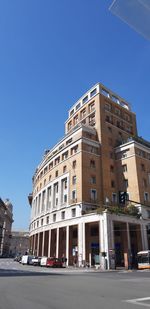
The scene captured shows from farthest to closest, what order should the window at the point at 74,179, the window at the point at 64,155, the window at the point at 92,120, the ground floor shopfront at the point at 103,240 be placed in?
the window at the point at 92,120, the window at the point at 64,155, the window at the point at 74,179, the ground floor shopfront at the point at 103,240

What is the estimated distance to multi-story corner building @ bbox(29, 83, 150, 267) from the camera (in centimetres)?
3956

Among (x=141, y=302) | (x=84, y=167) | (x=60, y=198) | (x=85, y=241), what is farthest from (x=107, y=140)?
(x=141, y=302)

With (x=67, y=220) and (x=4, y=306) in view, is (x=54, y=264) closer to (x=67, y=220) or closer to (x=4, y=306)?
(x=67, y=220)

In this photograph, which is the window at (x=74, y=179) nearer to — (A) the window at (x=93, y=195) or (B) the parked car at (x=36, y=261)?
(A) the window at (x=93, y=195)

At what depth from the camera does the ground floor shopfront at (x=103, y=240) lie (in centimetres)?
3500

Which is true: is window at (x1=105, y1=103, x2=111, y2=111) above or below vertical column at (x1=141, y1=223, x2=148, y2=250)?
above

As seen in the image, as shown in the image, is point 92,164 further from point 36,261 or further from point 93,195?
point 36,261

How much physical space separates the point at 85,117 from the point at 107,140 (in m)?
9.98

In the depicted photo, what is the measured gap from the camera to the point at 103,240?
35.5 m

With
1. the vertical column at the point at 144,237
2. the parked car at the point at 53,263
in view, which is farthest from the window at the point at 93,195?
the parked car at the point at 53,263

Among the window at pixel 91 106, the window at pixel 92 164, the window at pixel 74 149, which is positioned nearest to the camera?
the window at pixel 92 164

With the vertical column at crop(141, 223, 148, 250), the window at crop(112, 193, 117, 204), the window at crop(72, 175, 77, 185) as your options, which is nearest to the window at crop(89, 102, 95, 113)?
the window at crop(72, 175, 77, 185)

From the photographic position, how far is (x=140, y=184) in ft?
151

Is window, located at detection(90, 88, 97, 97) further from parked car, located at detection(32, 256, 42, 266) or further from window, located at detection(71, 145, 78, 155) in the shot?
parked car, located at detection(32, 256, 42, 266)
